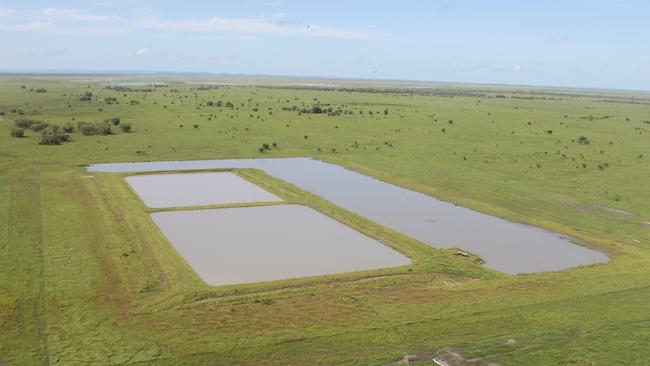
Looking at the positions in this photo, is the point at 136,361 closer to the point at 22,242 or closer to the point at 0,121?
the point at 22,242

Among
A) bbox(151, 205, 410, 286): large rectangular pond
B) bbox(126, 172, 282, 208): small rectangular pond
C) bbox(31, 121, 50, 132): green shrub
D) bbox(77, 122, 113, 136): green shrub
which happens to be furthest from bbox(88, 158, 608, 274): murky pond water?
bbox(31, 121, 50, 132): green shrub

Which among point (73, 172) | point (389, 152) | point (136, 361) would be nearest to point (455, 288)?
point (136, 361)

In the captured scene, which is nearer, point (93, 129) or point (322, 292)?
point (322, 292)

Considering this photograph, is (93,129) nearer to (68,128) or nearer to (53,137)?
(68,128)

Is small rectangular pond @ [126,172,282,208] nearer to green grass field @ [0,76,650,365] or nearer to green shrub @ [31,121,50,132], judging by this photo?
green grass field @ [0,76,650,365]

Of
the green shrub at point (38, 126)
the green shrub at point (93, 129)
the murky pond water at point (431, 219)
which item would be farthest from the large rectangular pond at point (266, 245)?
the green shrub at point (38, 126)

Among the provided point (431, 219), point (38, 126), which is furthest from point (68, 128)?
point (431, 219)

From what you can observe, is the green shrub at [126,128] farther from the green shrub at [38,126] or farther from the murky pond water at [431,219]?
the murky pond water at [431,219]
